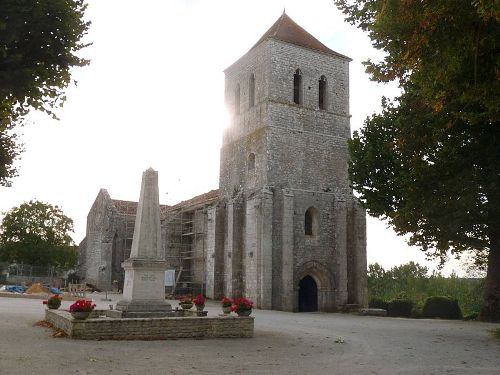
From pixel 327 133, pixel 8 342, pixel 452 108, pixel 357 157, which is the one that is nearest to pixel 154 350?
pixel 8 342

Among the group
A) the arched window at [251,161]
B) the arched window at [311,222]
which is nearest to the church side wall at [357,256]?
the arched window at [311,222]

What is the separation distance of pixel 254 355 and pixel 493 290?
643 inches

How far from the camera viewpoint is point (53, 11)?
12438 mm

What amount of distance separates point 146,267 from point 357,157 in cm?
1285

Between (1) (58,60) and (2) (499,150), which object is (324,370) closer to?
(1) (58,60)

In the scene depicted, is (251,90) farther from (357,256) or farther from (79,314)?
(79,314)

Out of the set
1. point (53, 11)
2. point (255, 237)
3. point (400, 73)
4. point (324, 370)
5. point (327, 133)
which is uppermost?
point (327, 133)

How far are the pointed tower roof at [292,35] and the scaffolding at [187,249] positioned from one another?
44.1 feet

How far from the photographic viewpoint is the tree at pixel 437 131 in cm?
925

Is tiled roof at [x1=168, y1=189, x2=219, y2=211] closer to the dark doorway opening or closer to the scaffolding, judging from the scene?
the scaffolding

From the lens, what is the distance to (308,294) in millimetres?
34031

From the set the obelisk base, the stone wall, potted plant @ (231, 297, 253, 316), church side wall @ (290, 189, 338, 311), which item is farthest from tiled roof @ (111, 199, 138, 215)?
potted plant @ (231, 297, 253, 316)

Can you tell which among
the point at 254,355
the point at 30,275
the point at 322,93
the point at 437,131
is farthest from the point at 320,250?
the point at 30,275

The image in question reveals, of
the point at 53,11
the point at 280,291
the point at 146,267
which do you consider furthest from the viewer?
the point at 280,291
